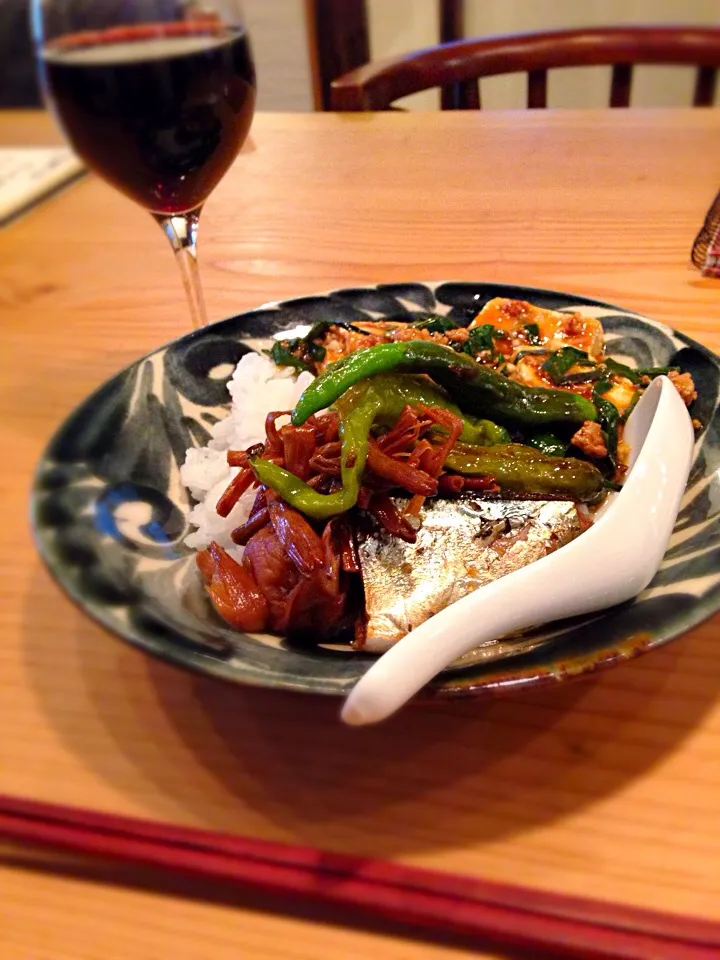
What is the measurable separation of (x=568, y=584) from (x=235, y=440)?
493 millimetres

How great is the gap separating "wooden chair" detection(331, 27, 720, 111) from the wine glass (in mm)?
1396

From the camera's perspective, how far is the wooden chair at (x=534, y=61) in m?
2.21

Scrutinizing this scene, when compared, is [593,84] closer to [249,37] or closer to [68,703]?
[249,37]

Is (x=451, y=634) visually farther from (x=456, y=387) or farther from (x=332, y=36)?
(x=332, y=36)

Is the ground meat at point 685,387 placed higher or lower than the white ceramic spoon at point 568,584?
lower

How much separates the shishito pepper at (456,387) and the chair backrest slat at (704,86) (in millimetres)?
1831

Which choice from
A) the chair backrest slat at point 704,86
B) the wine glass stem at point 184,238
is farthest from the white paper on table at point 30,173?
the chair backrest slat at point 704,86

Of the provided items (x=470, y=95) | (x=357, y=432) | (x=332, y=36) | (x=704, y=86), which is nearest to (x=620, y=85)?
(x=704, y=86)

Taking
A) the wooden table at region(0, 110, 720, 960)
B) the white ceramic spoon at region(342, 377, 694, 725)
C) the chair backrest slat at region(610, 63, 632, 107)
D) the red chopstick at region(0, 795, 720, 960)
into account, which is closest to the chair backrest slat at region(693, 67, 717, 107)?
the chair backrest slat at region(610, 63, 632, 107)

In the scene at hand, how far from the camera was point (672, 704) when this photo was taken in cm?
70

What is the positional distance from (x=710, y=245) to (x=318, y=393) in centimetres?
88

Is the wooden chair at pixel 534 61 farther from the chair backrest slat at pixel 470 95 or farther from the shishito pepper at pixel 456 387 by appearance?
the shishito pepper at pixel 456 387

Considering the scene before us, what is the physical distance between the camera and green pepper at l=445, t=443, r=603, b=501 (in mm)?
803

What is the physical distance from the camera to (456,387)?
89 cm
